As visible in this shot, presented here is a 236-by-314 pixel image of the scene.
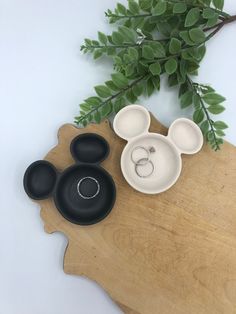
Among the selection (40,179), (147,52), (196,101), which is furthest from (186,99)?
(40,179)

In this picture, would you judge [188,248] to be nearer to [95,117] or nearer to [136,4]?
[95,117]

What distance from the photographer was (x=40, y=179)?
30.6 inches

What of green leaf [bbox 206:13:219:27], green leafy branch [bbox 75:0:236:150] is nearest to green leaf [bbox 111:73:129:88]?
green leafy branch [bbox 75:0:236:150]

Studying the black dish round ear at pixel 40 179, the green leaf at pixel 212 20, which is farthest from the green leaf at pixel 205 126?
the black dish round ear at pixel 40 179

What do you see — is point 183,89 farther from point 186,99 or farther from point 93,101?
point 93,101

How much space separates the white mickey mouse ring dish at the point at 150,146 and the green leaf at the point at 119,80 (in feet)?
0.16

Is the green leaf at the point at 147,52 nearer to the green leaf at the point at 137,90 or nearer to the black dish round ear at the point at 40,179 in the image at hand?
the green leaf at the point at 137,90

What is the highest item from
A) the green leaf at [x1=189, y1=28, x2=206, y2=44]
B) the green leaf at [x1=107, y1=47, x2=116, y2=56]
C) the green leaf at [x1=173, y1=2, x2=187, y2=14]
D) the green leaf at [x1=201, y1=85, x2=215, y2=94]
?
the green leaf at [x1=173, y1=2, x2=187, y2=14]

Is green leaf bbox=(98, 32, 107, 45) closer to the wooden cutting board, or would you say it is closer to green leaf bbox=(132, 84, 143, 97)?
green leaf bbox=(132, 84, 143, 97)

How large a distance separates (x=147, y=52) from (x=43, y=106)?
0.27m

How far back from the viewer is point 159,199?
2.53 feet

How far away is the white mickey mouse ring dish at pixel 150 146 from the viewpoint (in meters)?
0.77

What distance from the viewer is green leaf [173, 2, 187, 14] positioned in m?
0.76

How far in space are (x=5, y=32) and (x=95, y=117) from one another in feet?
1.08
